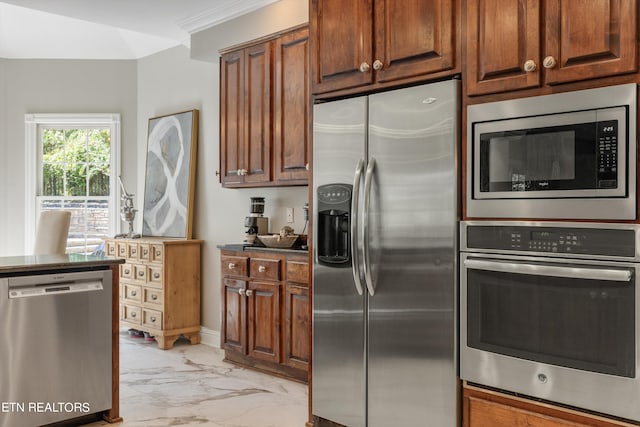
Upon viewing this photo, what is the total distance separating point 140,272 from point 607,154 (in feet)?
13.8

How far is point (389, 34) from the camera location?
8.57ft

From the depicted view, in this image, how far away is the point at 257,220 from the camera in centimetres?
450

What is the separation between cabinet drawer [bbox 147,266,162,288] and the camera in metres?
4.93

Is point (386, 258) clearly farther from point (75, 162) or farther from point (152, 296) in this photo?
point (75, 162)

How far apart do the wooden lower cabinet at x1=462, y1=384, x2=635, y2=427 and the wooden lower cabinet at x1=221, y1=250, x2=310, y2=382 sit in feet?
5.22

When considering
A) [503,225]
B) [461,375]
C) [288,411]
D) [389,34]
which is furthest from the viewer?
[288,411]

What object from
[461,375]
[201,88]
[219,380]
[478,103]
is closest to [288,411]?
[219,380]

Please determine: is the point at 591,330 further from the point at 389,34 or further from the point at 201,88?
the point at 201,88

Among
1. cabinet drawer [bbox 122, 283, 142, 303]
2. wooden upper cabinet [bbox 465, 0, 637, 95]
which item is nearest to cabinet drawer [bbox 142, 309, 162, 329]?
cabinet drawer [bbox 122, 283, 142, 303]

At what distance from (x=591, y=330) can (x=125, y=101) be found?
5.55 meters

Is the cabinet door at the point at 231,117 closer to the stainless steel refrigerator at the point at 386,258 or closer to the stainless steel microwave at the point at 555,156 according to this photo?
the stainless steel refrigerator at the point at 386,258

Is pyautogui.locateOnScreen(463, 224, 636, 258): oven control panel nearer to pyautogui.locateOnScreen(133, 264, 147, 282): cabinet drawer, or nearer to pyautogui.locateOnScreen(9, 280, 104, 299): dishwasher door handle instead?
pyautogui.locateOnScreen(9, 280, 104, 299): dishwasher door handle

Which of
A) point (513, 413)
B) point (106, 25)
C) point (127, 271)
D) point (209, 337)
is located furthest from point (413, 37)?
point (106, 25)

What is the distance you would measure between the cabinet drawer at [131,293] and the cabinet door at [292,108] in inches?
75.4
